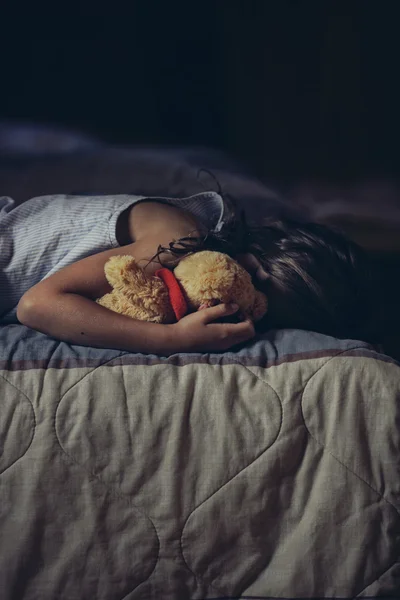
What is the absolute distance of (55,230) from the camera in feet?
2.91

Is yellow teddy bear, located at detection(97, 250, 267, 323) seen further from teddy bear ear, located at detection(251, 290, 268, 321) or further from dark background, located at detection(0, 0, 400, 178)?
dark background, located at detection(0, 0, 400, 178)

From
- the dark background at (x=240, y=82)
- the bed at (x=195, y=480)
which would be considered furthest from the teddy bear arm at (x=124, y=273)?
the dark background at (x=240, y=82)

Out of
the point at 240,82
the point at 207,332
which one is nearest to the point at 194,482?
the point at 207,332

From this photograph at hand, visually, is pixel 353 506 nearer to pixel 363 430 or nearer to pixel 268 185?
pixel 363 430

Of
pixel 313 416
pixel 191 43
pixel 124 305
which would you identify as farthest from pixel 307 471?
pixel 191 43

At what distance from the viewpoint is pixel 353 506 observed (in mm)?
688

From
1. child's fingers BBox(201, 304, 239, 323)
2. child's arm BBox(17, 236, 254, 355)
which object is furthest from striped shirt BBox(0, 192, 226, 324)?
child's fingers BBox(201, 304, 239, 323)

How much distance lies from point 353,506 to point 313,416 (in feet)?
0.37

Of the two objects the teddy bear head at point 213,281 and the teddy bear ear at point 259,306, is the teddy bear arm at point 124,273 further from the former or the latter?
the teddy bear ear at point 259,306

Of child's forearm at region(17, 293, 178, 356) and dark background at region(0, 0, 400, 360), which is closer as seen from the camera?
child's forearm at region(17, 293, 178, 356)

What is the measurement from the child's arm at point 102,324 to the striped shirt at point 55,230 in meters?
0.05

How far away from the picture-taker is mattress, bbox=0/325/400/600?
664mm

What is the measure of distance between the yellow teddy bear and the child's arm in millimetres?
12

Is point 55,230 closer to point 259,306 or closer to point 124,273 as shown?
point 124,273
